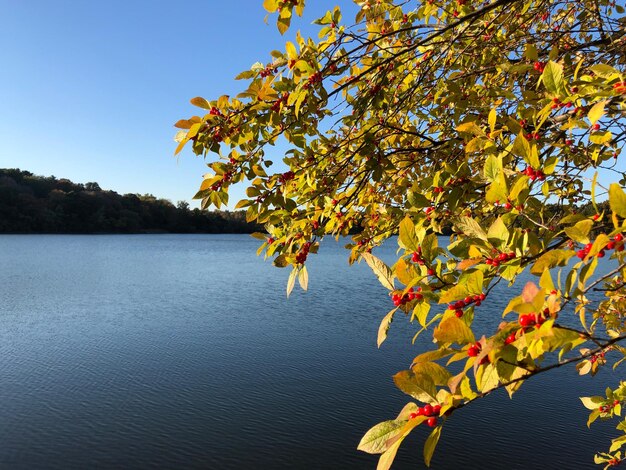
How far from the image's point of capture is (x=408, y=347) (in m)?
15.4

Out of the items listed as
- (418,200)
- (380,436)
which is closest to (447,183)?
(418,200)

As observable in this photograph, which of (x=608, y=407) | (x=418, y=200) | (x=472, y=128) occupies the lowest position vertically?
(x=608, y=407)

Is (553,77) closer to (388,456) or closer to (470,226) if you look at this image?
(470,226)

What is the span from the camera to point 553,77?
1.44m

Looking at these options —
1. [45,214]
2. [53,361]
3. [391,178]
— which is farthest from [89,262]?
[45,214]

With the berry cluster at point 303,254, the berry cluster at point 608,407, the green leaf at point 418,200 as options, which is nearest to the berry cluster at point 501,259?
the green leaf at point 418,200

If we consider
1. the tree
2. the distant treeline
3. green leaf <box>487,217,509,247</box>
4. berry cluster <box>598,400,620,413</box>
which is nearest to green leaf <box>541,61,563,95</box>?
the tree

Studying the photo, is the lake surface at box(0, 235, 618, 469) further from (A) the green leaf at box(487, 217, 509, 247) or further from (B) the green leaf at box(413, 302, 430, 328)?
(A) the green leaf at box(487, 217, 509, 247)

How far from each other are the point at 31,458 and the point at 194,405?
3.44 metres

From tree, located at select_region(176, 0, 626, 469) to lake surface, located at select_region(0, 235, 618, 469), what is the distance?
7179 mm

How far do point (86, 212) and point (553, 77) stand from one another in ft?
305

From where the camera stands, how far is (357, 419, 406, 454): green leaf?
1.04 metres

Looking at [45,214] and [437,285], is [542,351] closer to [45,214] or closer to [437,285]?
[437,285]

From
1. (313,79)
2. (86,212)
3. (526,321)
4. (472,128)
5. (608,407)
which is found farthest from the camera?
(86,212)
